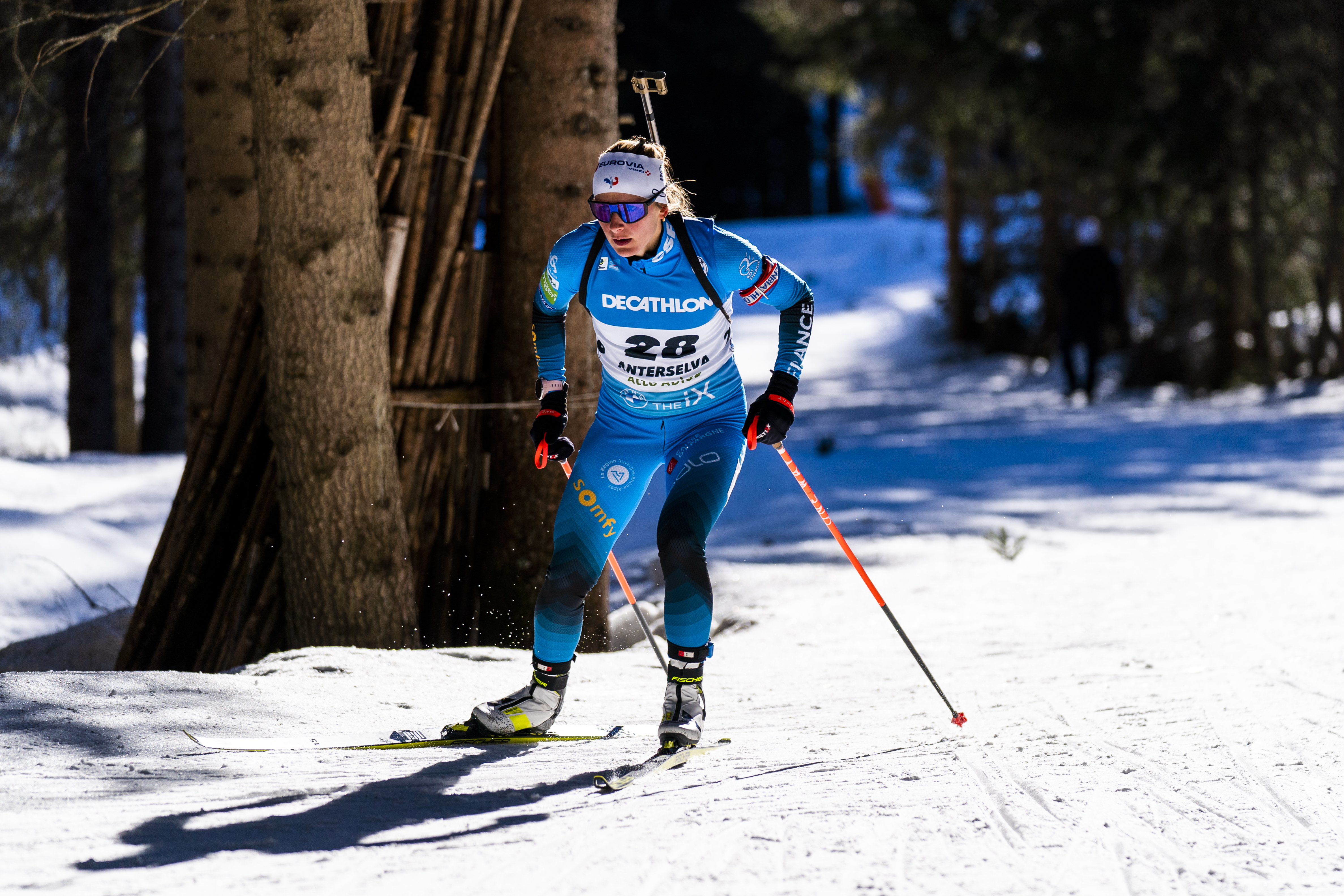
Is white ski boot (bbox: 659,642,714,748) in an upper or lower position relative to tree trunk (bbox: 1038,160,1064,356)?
lower

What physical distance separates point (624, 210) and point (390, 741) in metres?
1.79

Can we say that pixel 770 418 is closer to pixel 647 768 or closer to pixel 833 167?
pixel 647 768

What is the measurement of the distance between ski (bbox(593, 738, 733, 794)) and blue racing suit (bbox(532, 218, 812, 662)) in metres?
0.34

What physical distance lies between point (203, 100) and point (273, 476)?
2.91 meters

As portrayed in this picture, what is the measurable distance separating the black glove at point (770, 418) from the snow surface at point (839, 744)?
37.9 inches

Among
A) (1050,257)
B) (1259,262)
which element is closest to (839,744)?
(1259,262)

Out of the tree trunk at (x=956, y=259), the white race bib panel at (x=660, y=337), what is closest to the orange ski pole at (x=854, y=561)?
the white race bib panel at (x=660, y=337)

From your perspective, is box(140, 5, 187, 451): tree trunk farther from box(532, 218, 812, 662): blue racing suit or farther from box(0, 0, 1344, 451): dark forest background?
box(532, 218, 812, 662): blue racing suit

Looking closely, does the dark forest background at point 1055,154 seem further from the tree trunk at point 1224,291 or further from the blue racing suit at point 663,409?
the blue racing suit at point 663,409

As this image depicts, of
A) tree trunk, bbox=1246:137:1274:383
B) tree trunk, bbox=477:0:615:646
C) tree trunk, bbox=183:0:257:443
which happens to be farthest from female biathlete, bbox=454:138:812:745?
tree trunk, bbox=1246:137:1274:383

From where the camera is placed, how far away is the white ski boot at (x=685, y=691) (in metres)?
3.92

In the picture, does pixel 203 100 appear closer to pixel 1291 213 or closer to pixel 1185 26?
pixel 1185 26

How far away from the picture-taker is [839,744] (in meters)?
4.02

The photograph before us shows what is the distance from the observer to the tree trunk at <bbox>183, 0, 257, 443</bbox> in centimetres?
725
